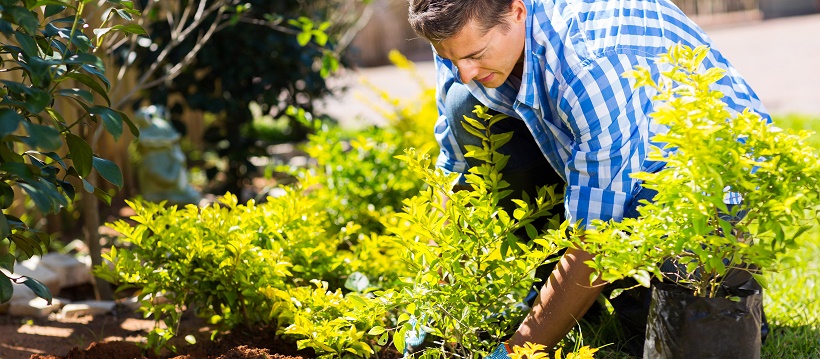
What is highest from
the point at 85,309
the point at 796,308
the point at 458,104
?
the point at 458,104

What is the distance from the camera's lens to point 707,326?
179cm

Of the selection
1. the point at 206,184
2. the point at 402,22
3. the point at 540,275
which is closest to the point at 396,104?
the point at 540,275

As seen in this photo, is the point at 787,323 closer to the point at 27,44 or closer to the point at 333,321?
the point at 333,321

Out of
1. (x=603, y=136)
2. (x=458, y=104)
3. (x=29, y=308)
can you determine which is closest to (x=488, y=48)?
(x=603, y=136)

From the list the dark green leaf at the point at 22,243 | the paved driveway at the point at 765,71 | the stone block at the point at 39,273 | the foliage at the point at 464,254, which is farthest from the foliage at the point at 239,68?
the dark green leaf at the point at 22,243

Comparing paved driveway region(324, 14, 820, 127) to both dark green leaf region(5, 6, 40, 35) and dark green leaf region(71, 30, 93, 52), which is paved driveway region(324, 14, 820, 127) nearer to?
dark green leaf region(71, 30, 93, 52)

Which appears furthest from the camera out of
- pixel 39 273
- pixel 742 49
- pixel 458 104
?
pixel 742 49

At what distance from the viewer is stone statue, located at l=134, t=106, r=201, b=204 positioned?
14.8 feet

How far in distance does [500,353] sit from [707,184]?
653 millimetres

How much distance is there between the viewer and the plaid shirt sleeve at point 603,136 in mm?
1980

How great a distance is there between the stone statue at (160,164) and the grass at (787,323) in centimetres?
252

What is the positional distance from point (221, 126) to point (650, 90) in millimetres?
3129

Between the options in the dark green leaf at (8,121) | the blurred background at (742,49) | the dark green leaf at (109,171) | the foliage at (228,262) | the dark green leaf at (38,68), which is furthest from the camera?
the blurred background at (742,49)

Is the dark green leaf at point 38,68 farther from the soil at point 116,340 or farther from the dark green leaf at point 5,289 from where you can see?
the soil at point 116,340
